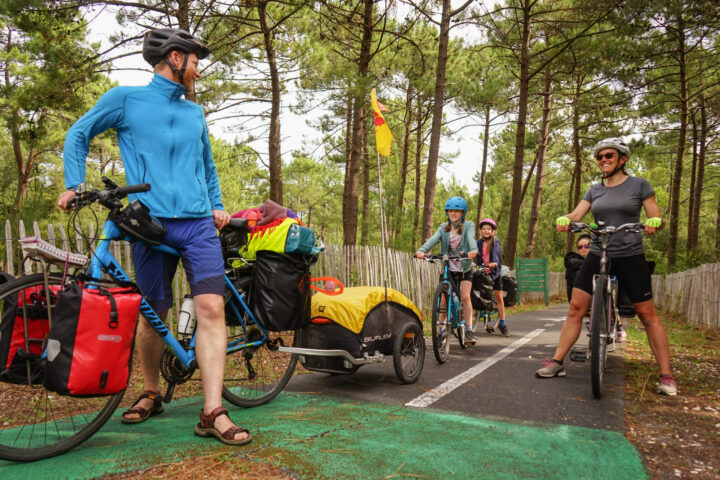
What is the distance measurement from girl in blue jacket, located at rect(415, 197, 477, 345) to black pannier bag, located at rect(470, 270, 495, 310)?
0.99 m

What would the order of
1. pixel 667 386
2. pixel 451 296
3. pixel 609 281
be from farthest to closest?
pixel 451 296
pixel 609 281
pixel 667 386

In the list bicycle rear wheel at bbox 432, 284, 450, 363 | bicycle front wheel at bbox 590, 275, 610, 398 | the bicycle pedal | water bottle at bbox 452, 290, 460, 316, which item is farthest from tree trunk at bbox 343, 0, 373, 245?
bicycle front wheel at bbox 590, 275, 610, 398

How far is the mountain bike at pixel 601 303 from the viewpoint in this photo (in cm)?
404

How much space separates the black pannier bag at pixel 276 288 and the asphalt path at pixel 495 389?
99 cm

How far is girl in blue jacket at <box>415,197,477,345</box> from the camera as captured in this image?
21.8 feet

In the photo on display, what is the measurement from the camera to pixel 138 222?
273 cm

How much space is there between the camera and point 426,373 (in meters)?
5.12

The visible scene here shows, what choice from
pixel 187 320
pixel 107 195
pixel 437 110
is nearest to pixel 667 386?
pixel 187 320

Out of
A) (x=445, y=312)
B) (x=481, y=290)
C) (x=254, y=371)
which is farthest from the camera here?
(x=481, y=290)

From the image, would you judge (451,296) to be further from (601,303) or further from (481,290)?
(601,303)

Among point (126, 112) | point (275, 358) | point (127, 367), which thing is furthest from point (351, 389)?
point (126, 112)

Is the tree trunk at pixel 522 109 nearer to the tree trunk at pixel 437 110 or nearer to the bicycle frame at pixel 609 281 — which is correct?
the tree trunk at pixel 437 110

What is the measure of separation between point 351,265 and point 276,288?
6.10 m

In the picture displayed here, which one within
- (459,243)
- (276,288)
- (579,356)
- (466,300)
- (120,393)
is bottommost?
(579,356)
